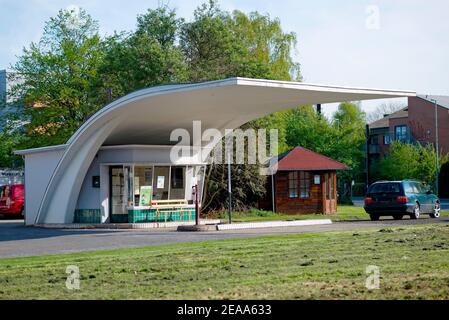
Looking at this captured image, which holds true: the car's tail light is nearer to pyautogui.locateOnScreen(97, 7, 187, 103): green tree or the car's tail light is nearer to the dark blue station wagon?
the dark blue station wagon

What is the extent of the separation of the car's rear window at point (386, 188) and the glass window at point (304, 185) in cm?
790

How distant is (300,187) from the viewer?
37.3 m

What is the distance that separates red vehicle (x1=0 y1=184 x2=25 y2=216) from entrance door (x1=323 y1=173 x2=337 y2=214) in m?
16.2

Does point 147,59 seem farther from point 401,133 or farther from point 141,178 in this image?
point 401,133

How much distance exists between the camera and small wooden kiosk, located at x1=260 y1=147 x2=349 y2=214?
3684 cm

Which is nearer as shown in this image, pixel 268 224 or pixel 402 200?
pixel 268 224

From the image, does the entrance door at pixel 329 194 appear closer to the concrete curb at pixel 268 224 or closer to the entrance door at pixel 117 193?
the concrete curb at pixel 268 224

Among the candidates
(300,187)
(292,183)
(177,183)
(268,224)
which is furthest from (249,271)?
(300,187)

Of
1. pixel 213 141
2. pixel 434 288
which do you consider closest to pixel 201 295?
pixel 434 288

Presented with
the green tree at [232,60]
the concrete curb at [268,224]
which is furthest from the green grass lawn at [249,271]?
the green tree at [232,60]

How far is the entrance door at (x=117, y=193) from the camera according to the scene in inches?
1121

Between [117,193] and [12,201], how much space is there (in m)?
13.9
